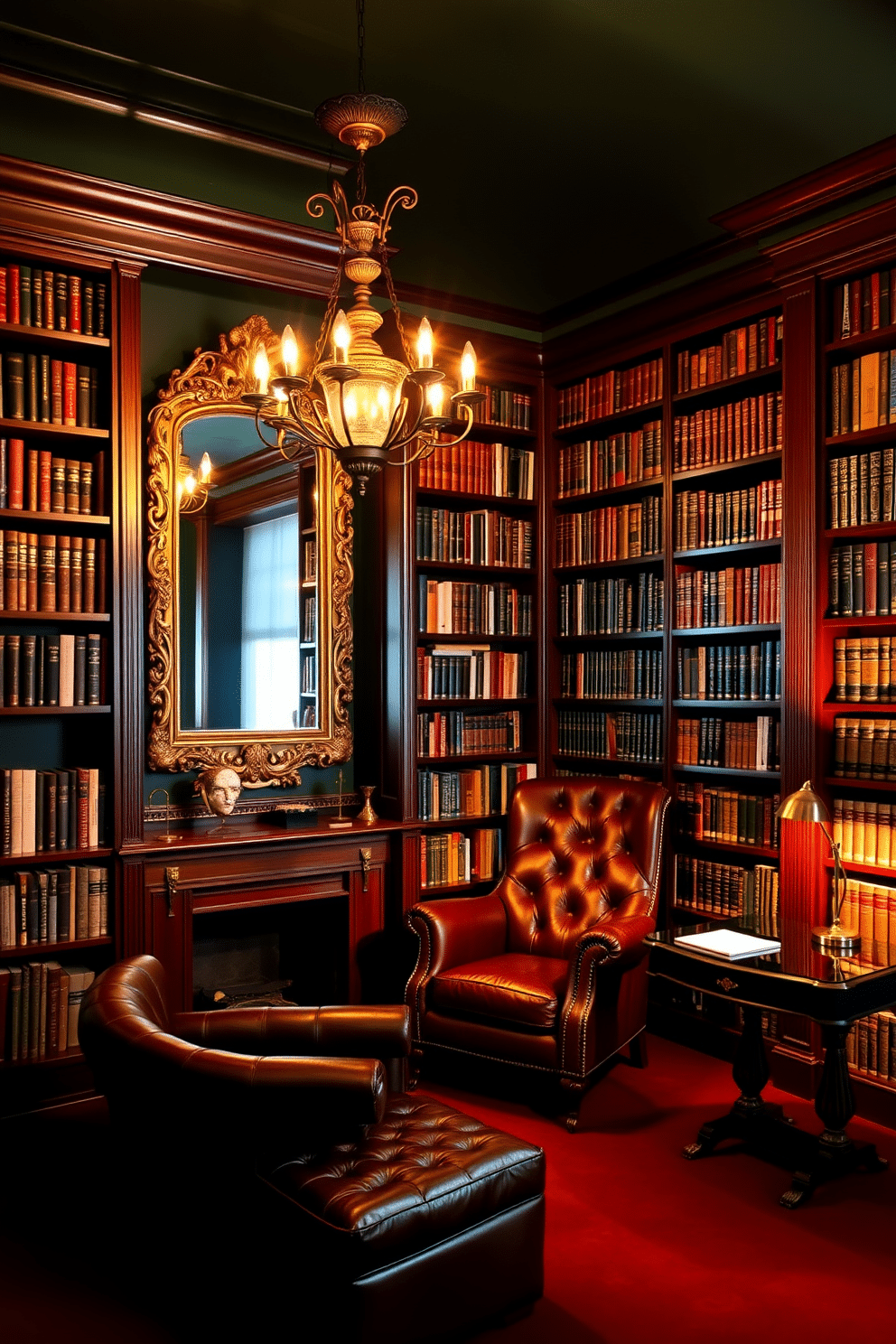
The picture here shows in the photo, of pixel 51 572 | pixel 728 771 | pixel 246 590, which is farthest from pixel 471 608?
pixel 51 572

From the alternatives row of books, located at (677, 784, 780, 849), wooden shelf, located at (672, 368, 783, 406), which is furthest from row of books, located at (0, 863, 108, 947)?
→ wooden shelf, located at (672, 368, 783, 406)

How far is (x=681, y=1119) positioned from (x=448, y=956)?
99 cm

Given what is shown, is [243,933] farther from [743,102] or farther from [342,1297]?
[743,102]

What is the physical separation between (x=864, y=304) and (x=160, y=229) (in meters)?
2.49

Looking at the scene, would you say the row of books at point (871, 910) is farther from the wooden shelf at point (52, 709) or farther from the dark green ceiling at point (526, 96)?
the wooden shelf at point (52, 709)

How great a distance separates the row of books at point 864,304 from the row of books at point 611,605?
1268 millimetres

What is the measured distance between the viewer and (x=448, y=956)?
4027 mm

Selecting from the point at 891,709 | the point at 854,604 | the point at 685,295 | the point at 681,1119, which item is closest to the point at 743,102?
the point at 685,295

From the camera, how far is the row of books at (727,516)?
161 inches

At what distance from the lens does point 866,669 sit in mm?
3695

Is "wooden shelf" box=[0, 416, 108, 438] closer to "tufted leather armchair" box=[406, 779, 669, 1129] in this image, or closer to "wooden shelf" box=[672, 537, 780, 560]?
"tufted leather armchair" box=[406, 779, 669, 1129]

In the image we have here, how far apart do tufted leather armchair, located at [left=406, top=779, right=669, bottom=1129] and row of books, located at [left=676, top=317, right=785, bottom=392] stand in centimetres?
167

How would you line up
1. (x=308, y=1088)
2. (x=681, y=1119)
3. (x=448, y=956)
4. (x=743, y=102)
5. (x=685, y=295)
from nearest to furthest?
1. (x=308, y=1088)
2. (x=743, y=102)
3. (x=681, y=1119)
4. (x=448, y=956)
5. (x=685, y=295)

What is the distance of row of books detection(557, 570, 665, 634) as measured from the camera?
4.64 metres
